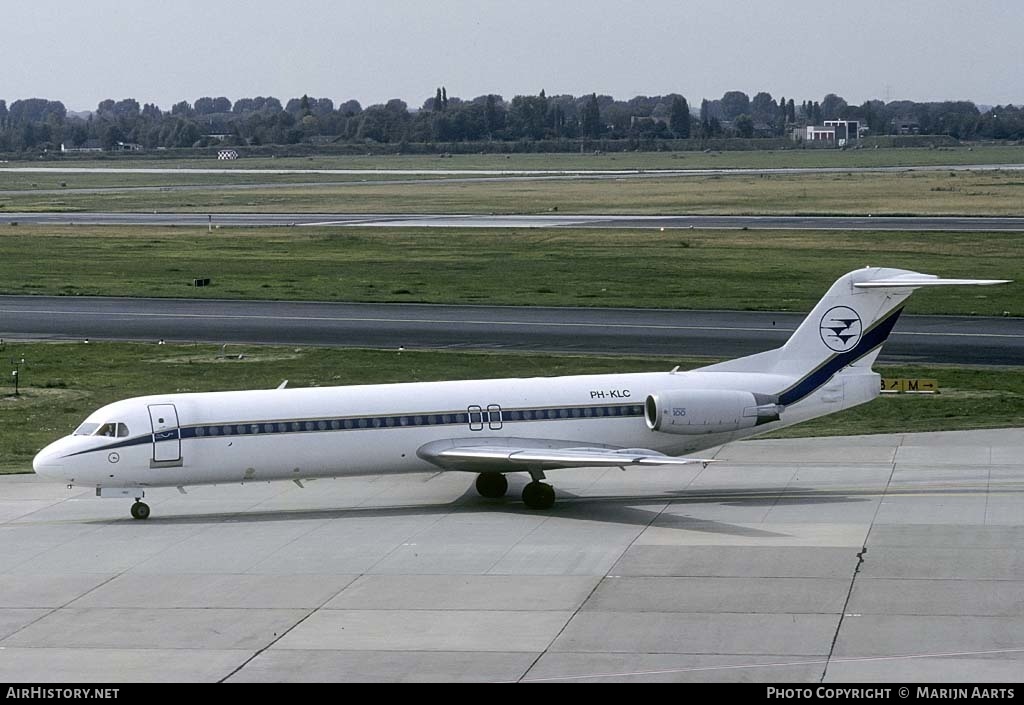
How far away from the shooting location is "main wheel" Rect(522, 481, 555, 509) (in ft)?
105

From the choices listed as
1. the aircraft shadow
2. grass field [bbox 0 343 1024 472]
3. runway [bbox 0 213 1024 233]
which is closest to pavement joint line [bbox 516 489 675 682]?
the aircraft shadow

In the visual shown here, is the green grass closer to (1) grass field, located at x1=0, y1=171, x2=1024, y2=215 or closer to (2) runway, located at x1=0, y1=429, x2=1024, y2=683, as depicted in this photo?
(1) grass field, located at x1=0, y1=171, x2=1024, y2=215

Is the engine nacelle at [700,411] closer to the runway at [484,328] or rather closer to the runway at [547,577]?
the runway at [547,577]

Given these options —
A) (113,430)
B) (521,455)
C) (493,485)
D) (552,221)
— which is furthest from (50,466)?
(552,221)

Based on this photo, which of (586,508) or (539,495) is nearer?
(539,495)

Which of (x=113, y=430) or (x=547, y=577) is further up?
(x=113, y=430)

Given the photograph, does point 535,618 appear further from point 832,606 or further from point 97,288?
point 97,288

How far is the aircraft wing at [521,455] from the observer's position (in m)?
30.8

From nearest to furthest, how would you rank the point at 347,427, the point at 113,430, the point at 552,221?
the point at 113,430 < the point at 347,427 < the point at 552,221

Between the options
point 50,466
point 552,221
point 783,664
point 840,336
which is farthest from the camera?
point 552,221

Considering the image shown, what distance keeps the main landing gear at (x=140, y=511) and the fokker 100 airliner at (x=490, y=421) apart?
0.03 meters

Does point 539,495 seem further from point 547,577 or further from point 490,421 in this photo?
point 547,577

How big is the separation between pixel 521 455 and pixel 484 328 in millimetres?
28199

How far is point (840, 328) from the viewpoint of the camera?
112ft
